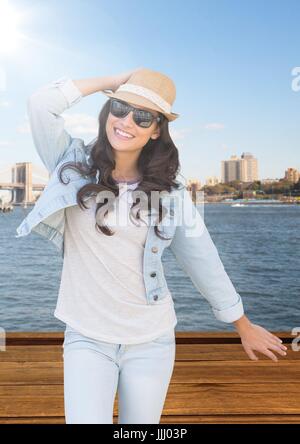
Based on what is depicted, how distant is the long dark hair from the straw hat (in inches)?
1.6

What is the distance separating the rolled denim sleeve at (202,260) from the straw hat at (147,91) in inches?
8.9

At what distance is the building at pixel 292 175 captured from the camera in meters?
26.8

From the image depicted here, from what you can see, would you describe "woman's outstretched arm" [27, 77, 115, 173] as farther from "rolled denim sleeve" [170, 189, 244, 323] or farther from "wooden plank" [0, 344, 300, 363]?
"wooden plank" [0, 344, 300, 363]

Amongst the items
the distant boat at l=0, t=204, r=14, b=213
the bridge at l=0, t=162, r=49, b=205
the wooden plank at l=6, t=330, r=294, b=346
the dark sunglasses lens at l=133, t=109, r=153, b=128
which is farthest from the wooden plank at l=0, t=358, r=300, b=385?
the distant boat at l=0, t=204, r=14, b=213

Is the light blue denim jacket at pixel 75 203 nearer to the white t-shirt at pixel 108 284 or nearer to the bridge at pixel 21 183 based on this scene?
the white t-shirt at pixel 108 284

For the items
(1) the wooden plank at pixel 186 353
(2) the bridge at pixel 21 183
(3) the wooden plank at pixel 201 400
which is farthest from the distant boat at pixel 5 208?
(3) the wooden plank at pixel 201 400

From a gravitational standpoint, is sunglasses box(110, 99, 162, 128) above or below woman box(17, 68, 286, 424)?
above

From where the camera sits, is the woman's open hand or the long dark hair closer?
the long dark hair

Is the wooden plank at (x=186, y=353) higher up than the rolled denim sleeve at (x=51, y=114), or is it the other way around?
the rolled denim sleeve at (x=51, y=114)

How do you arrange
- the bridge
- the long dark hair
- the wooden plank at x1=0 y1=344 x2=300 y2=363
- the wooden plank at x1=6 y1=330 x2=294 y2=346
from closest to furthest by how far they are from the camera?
the long dark hair
the wooden plank at x1=0 y1=344 x2=300 y2=363
the wooden plank at x1=6 y1=330 x2=294 y2=346
the bridge

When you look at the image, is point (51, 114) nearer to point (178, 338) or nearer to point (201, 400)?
point (201, 400)

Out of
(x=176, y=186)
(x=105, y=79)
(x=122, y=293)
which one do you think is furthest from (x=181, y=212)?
(x=105, y=79)

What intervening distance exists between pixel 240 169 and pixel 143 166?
2577 centimetres

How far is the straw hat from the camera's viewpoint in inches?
51.8
